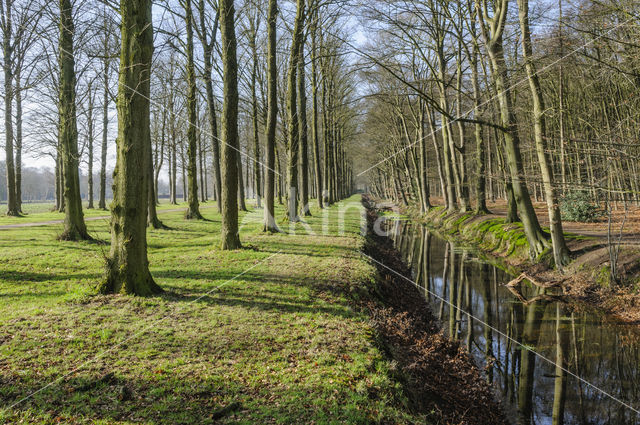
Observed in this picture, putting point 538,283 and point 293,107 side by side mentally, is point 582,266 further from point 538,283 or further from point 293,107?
point 293,107

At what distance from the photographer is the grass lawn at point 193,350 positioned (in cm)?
349

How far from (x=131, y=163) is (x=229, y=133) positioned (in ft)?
13.5

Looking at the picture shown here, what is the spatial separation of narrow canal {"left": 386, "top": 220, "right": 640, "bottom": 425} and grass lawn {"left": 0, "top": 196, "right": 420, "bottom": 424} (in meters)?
2.18

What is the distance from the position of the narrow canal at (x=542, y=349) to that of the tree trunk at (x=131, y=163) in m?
5.96

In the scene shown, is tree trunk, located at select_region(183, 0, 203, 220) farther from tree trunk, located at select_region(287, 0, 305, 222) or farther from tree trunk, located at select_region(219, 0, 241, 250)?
tree trunk, located at select_region(219, 0, 241, 250)

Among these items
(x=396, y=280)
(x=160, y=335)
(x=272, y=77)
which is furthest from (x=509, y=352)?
(x=272, y=77)

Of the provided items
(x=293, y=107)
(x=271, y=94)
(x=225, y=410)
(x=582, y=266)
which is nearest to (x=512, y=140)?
(x=582, y=266)

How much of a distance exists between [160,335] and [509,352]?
566 centimetres

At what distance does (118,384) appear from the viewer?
12.4 ft

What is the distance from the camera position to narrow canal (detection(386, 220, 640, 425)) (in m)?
4.94

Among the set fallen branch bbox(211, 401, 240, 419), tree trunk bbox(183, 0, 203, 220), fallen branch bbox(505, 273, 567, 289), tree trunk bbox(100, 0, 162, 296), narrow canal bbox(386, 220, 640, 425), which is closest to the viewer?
fallen branch bbox(211, 401, 240, 419)

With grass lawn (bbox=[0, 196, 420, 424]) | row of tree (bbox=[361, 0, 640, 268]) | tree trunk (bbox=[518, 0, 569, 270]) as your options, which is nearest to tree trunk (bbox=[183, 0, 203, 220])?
row of tree (bbox=[361, 0, 640, 268])

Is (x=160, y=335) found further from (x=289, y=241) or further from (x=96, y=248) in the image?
(x=289, y=241)

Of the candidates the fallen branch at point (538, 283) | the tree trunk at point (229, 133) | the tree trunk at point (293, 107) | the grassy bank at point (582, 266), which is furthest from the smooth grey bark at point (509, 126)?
the tree trunk at point (229, 133)
